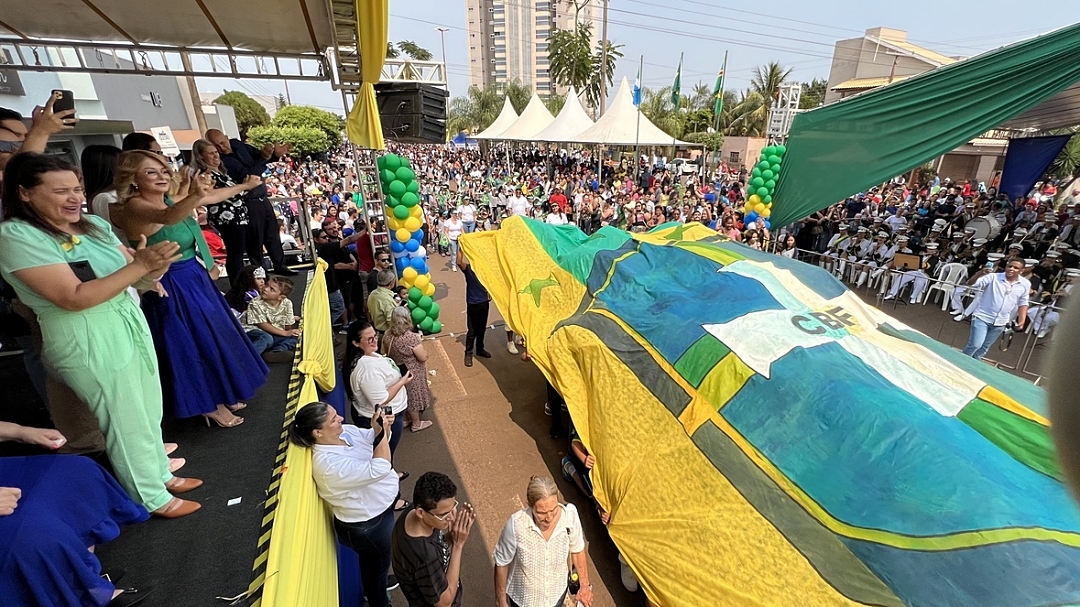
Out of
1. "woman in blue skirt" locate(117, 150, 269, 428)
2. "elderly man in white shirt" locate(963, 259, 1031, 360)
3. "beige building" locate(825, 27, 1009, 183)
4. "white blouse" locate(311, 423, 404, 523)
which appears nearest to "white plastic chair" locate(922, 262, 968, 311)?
"elderly man in white shirt" locate(963, 259, 1031, 360)

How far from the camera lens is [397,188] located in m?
6.74

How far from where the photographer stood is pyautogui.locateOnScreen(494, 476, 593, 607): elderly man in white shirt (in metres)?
2.58

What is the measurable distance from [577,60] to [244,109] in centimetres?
3030

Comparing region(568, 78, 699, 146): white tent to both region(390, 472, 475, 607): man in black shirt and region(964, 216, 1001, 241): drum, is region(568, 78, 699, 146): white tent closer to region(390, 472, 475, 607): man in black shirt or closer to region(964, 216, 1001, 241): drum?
region(964, 216, 1001, 241): drum

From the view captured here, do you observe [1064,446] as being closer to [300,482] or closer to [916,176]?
[300,482]

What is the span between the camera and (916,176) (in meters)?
23.7

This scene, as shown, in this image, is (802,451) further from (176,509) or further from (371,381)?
(176,509)

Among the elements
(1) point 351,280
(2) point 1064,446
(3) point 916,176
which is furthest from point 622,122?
(2) point 1064,446

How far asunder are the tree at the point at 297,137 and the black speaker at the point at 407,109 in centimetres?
2466

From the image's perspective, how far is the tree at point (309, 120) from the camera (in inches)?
1387

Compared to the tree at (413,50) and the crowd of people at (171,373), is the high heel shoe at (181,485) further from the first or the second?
the tree at (413,50)

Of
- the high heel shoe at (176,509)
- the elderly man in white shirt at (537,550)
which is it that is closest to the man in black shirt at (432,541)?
the elderly man in white shirt at (537,550)

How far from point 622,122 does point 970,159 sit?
20614 mm

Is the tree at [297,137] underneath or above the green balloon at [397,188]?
above
